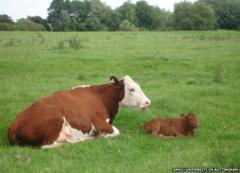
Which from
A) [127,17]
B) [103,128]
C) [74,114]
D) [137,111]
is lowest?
[137,111]

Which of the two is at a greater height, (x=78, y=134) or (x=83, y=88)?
(x=83, y=88)

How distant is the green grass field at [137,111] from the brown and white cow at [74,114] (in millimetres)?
298

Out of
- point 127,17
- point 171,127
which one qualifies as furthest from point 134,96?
point 127,17

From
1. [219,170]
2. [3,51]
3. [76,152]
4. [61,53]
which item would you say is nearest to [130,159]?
[76,152]

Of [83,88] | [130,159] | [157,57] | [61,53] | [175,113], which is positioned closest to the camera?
[130,159]

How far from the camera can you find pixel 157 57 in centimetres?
2505

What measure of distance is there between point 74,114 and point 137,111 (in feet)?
10.0

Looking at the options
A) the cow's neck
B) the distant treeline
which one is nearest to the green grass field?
the cow's neck

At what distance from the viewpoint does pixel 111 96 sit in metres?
11.0

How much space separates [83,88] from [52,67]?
1120cm

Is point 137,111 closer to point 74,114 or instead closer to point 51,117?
point 74,114

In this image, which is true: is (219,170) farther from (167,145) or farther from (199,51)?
(199,51)

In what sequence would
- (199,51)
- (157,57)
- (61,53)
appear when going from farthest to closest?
(199,51)
(61,53)
(157,57)

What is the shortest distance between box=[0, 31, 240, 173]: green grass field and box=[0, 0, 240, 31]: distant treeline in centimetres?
5401
